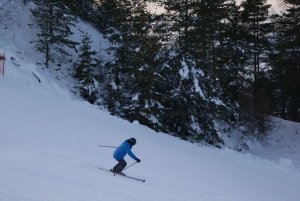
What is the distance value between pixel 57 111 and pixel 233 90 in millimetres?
16055

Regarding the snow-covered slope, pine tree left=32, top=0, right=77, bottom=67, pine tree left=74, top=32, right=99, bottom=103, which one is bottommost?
the snow-covered slope

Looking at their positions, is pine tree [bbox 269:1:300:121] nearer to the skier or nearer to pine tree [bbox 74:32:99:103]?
pine tree [bbox 74:32:99:103]

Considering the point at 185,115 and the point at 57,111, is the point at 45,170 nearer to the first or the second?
the point at 57,111

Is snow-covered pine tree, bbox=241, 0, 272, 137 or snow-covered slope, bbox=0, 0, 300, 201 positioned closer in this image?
snow-covered slope, bbox=0, 0, 300, 201

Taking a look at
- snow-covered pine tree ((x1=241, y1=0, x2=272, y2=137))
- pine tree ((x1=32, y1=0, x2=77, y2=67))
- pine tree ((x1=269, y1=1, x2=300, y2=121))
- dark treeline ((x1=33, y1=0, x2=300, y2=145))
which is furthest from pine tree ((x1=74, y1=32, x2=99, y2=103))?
pine tree ((x1=269, y1=1, x2=300, y2=121))

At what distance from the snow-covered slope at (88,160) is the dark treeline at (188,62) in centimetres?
295

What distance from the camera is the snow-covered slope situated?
30.4 feet

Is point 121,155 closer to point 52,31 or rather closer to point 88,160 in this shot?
point 88,160

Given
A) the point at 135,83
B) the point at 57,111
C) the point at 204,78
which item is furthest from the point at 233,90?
the point at 57,111

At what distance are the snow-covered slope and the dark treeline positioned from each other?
9.68ft

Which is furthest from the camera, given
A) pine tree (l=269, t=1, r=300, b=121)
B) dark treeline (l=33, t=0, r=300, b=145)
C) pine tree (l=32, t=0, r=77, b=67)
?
pine tree (l=269, t=1, r=300, b=121)

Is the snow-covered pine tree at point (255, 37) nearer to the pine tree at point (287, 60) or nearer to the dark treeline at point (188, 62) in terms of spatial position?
the dark treeline at point (188, 62)

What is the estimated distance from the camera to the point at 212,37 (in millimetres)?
33281

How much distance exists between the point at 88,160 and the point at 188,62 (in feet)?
47.5
